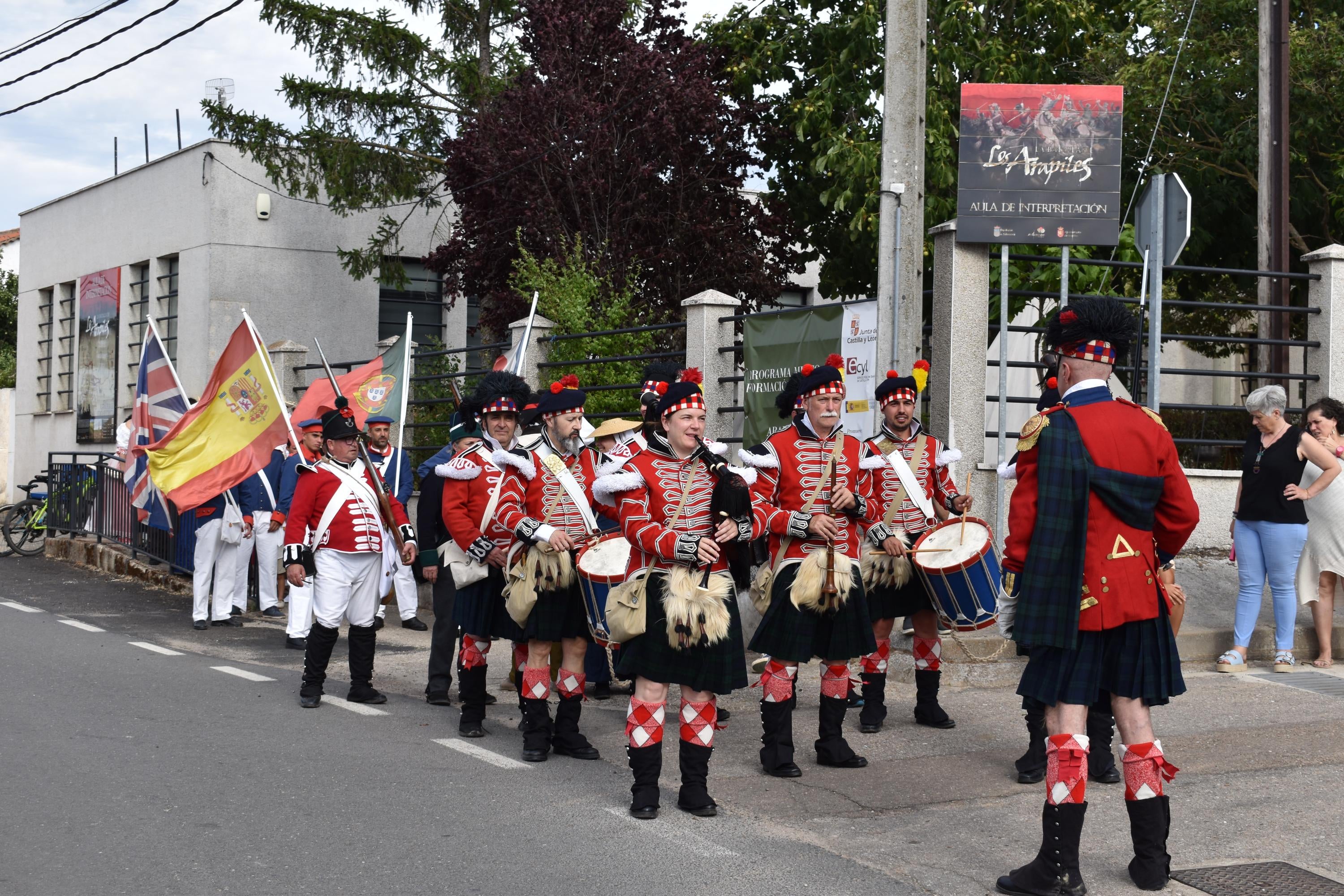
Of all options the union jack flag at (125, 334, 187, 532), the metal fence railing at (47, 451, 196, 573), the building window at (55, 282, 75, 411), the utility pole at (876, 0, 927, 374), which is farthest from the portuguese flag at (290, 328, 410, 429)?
the building window at (55, 282, 75, 411)

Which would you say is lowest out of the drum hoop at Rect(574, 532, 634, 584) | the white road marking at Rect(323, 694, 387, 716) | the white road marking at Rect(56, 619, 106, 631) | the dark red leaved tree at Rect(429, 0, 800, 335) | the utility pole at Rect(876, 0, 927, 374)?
the white road marking at Rect(323, 694, 387, 716)

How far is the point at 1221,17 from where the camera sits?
17500 millimetres

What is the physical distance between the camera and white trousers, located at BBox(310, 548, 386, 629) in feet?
28.7

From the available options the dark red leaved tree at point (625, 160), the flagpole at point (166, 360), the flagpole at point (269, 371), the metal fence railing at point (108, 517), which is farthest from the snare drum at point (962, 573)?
the dark red leaved tree at point (625, 160)

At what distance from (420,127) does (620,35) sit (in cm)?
561

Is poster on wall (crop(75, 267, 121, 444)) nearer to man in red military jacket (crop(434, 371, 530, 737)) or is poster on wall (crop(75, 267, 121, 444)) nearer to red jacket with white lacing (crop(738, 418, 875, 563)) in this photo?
man in red military jacket (crop(434, 371, 530, 737))

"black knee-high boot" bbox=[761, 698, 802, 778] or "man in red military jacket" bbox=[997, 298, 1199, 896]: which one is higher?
"man in red military jacket" bbox=[997, 298, 1199, 896]

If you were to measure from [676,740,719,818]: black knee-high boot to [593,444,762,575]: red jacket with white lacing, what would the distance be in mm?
806

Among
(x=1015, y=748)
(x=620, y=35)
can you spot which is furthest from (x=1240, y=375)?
(x=620, y=35)

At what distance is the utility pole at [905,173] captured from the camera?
9.61 metres

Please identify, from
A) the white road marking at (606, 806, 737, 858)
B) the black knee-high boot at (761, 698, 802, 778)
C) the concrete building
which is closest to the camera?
the white road marking at (606, 806, 737, 858)

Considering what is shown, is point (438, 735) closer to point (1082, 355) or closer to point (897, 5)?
point (1082, 355)

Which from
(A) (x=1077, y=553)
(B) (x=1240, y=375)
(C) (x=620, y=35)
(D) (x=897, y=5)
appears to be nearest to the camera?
(A) (x=1077, y=553)

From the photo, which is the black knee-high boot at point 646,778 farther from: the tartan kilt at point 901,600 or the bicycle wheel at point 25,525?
the bicycle wheel at point 25,525
